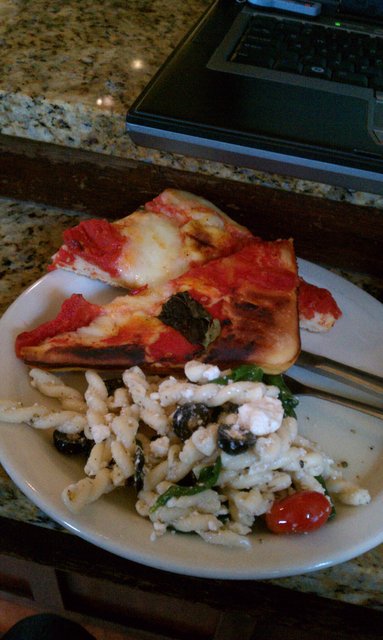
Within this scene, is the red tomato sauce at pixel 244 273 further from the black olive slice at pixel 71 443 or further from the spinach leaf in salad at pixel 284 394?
the black olive slice at pixel 71 443

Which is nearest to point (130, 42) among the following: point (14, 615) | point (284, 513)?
point (284, 513)

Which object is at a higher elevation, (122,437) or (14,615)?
(122,437)

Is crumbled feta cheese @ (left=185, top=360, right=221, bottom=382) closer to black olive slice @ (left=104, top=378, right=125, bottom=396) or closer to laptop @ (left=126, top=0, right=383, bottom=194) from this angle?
black olive slice @ (left=104, top=378, right=125, bottom=396)

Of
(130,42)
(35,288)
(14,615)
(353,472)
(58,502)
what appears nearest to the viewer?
(58,502)

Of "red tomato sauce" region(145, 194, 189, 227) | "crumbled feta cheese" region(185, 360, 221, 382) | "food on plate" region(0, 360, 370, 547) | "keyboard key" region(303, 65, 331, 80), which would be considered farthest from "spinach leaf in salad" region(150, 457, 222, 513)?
"keyboard key" region(303, 65, 331, 80)

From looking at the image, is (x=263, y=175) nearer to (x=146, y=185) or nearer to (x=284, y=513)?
(x=146, y=185)

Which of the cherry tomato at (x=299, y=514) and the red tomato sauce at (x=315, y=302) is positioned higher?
the red tomato sauce at (x=315, y=302)

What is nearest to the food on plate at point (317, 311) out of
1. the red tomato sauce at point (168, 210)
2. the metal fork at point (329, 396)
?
the metal fork at point (329, 396)
